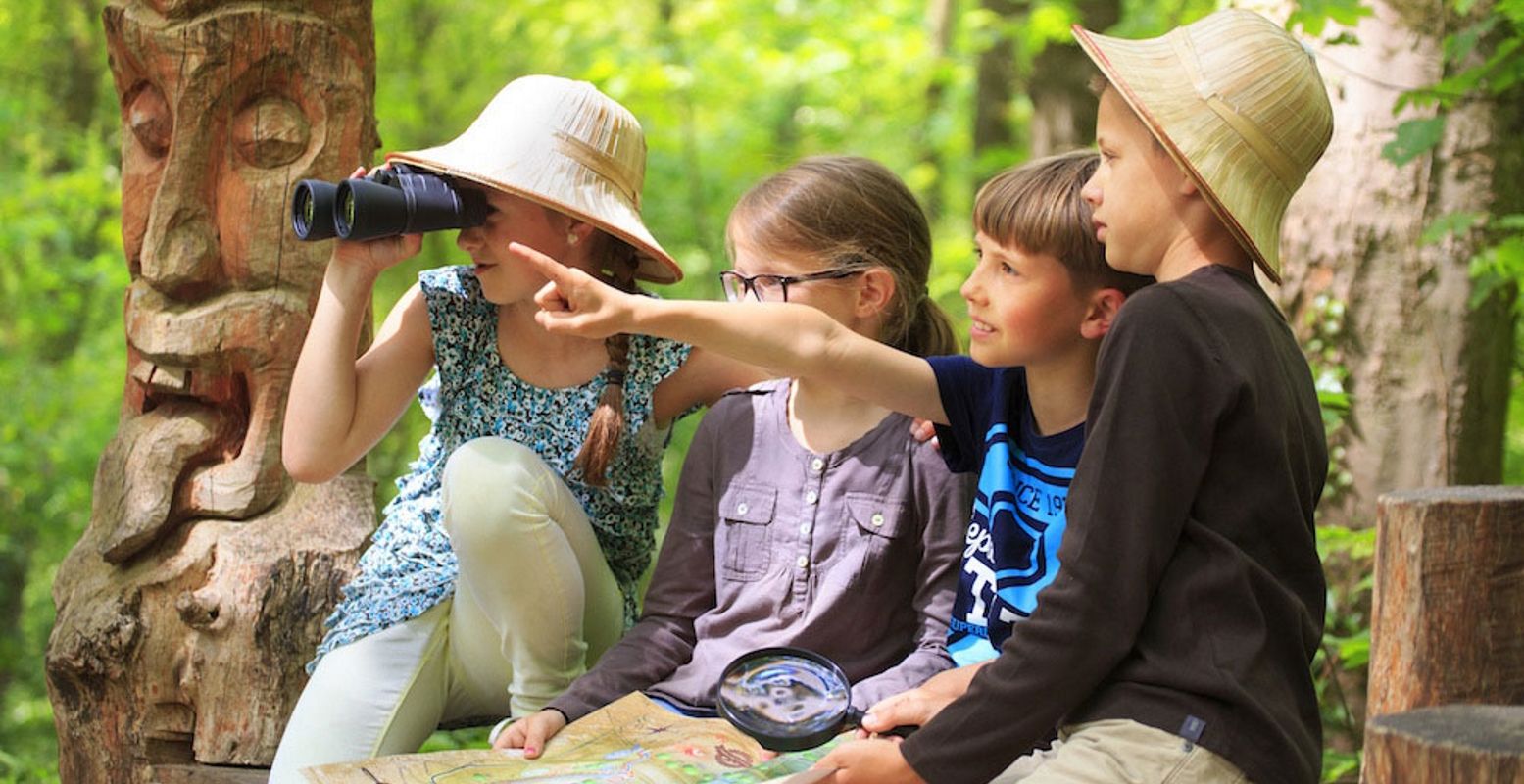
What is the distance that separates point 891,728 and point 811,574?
0.41 meters

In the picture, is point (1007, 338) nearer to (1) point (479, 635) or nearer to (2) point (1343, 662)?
(1) point (479, 635)

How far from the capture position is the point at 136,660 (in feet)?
9.53

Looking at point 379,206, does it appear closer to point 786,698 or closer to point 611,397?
point 611,397

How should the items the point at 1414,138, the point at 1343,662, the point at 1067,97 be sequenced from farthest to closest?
the point at 1067,97 → the point at 1343,662 → the point at 1414,138

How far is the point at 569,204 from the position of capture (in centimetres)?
262

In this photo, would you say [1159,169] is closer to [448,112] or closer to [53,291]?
[448,112]

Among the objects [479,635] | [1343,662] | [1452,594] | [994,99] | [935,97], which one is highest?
[935,97]

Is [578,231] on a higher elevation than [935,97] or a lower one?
lower

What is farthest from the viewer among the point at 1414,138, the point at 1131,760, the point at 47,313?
the point at 47,313

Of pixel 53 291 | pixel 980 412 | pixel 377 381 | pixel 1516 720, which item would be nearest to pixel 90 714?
pixel 377 381

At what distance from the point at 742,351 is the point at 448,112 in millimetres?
5940

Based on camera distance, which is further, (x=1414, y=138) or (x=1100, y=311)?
(x=1414, y=138)

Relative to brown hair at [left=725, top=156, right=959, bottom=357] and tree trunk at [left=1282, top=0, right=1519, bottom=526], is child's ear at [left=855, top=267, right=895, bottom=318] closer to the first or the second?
brown hair at [left=725, top=156, right=959, bottom=357]

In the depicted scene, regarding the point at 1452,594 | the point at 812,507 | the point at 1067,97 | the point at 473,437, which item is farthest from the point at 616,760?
the point at 1067,97
